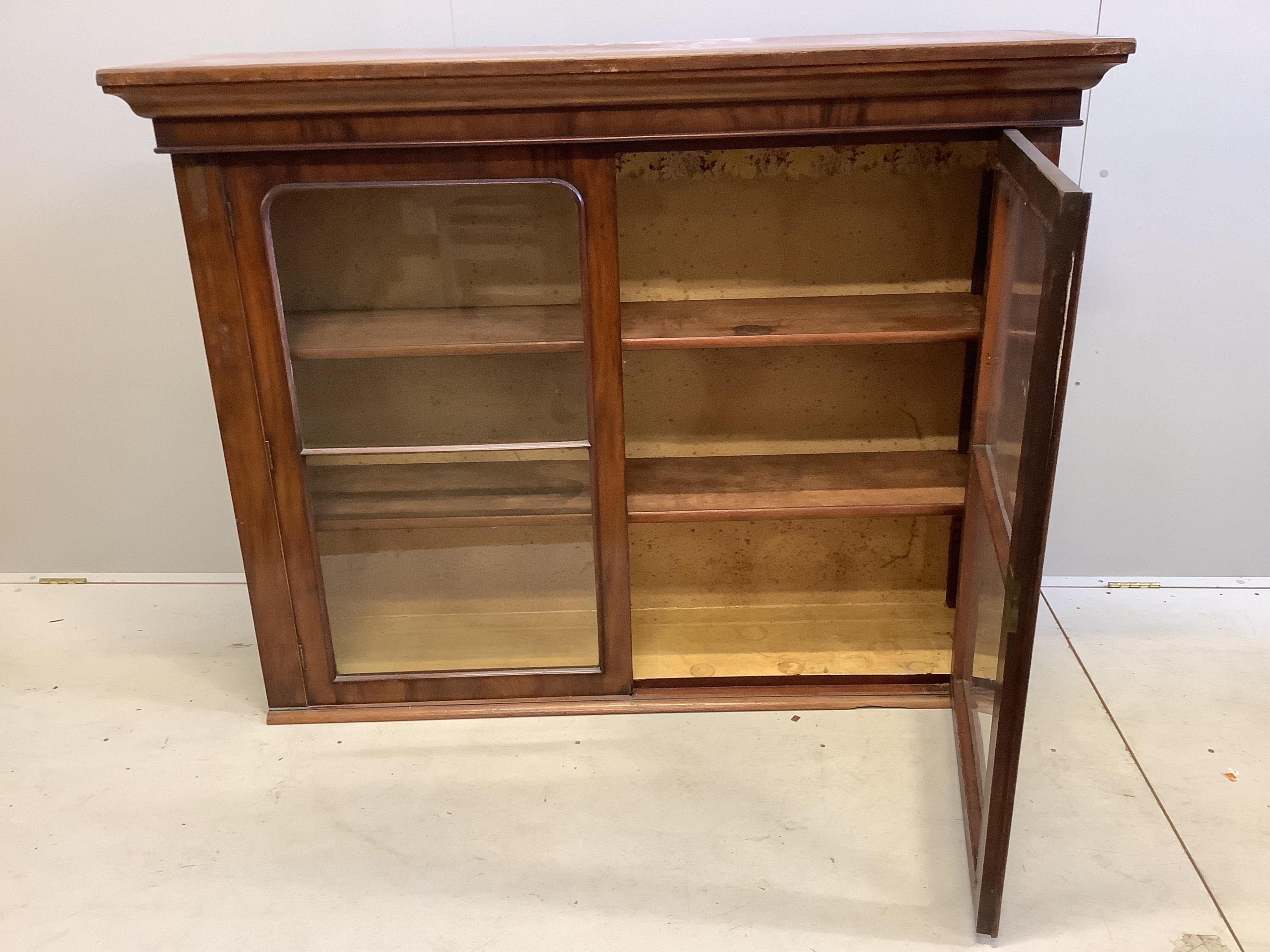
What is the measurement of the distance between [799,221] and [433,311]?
802 mm

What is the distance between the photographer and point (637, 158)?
2.13 m

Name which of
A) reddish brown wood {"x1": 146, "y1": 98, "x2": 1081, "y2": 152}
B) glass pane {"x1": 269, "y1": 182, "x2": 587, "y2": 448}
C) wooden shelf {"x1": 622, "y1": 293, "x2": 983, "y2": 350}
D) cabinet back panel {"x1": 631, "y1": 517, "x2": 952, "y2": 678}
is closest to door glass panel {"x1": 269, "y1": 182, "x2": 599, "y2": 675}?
glass pane {"x1": 269, "y1": 182, "x2": 587, "y2": 448}

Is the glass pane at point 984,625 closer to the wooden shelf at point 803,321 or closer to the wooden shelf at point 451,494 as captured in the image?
the wooden shelf at point 803,321

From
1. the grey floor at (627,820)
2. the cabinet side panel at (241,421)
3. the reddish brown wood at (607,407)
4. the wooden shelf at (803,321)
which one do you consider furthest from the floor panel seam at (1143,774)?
the cabinet side panel at (241,421)

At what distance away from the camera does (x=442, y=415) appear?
6.60 ft

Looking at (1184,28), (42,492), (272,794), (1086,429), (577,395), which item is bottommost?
(272,794)

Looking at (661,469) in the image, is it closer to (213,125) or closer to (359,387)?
(359,387)

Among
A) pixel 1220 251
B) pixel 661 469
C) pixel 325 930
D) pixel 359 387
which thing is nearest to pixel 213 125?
pixel 359 387

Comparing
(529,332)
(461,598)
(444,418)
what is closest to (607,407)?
(529,332)

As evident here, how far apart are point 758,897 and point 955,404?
1200 millimetres

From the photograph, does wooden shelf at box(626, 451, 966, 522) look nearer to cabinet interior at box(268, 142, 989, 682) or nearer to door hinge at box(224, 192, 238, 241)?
cabinet interior at box(268, 142, 989, 682)

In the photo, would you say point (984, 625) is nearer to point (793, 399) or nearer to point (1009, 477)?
point (1009, 477)

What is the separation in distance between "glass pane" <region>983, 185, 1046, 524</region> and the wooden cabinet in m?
0.01

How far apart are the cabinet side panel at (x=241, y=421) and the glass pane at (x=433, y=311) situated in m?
0.09
